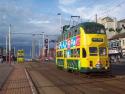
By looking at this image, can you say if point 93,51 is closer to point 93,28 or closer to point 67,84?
point 93,28

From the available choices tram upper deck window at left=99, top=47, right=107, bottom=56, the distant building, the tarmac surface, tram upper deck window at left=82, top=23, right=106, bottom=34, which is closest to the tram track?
the tarmac surface

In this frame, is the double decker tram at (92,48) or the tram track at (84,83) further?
the double decker tram at (92,48)

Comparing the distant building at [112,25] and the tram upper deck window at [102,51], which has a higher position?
the distant building at [112,25]

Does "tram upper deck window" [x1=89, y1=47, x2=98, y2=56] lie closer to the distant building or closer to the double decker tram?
the double decker tram

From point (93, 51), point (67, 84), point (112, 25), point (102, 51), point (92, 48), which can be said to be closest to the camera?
point (67, 84)

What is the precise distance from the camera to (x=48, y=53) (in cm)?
13125

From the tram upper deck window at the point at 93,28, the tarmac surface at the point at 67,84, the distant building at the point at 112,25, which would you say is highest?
the distant building at the point at 112,25

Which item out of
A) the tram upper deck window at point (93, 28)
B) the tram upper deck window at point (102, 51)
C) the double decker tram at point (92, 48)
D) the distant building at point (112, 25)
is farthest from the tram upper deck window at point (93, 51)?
the distant building at point (112, 25)

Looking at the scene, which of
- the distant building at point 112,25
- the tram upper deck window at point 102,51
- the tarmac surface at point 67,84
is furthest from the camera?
the distant building at point 112,25

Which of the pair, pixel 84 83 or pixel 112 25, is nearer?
pixel 84 83

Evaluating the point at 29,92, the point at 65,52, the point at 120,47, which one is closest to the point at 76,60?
the point at 65,52

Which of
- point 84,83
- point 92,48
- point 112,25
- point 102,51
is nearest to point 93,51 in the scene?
point 92,48

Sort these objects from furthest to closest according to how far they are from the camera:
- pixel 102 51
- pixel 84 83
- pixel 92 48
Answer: pixel 102 51 < pixel 92 48 < pixel 84 83

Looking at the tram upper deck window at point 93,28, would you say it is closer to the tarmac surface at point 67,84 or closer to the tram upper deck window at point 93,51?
the tram upper deck window at point 93,51
